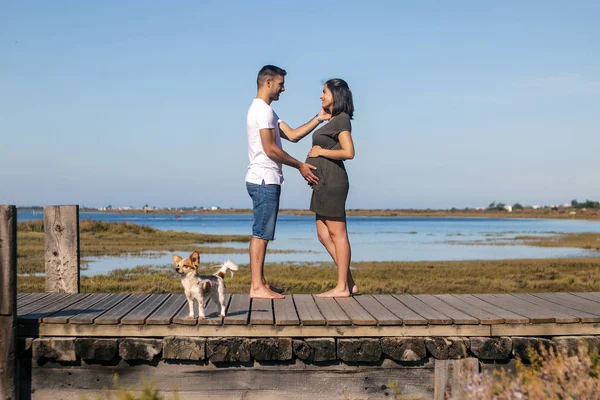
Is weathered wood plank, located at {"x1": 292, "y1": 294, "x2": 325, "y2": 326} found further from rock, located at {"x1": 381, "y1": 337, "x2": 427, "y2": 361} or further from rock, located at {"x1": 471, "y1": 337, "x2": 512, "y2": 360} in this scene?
rock, located at {"x1": 471, "y1": 337, "x2": 512, "y2": 360}

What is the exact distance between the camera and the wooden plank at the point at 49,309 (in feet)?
24.0

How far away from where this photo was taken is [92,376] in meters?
7.37

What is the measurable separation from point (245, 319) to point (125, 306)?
1714 millimetres

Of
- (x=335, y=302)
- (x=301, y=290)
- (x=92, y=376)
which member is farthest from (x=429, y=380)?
(x=301, y=290)

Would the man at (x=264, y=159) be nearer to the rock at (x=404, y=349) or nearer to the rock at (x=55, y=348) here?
the rock at (x=404, y=349)

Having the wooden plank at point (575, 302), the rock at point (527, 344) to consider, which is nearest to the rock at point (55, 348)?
the rock at point (527, 344)

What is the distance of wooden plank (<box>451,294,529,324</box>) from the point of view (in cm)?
736

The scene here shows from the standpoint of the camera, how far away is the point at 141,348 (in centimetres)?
718

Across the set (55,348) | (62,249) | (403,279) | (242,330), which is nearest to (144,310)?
(55,348)

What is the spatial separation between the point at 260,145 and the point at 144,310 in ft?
7.79

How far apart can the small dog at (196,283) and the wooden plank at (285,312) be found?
2.06 feet

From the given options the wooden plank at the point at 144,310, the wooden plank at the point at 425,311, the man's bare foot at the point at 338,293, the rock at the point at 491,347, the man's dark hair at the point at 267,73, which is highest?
the man's dark hair at the point at 267,73

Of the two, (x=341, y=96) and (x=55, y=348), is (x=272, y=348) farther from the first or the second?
(x=341, y=96)

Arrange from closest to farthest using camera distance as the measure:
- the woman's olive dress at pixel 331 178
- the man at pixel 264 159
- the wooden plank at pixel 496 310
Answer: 1. the wooden plank at pixel 496 310
2. the man at pixel 264 159
3. the woman's olive dress at pixel 331 178
